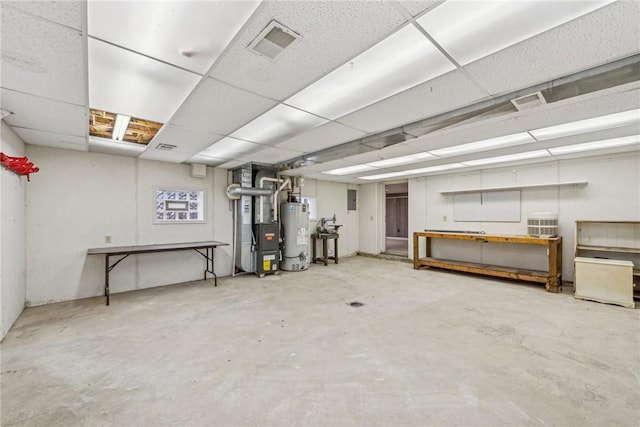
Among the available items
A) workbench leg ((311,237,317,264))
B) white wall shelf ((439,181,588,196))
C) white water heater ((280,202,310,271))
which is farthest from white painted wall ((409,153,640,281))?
white water heater ((280,202,310,271))

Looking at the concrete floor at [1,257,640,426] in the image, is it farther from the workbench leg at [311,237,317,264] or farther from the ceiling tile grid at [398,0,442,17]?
the workbench leg at [311,237,317,264]

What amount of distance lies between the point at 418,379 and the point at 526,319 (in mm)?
2074

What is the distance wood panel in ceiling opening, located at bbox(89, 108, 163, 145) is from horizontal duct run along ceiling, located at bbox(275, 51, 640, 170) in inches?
92.2

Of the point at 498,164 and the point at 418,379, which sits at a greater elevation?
the point at 498,164

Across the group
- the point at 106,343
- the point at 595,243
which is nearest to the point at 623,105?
the point at 595,243

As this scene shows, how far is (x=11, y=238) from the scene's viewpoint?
2895 mm

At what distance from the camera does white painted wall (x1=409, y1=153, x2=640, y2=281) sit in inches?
168

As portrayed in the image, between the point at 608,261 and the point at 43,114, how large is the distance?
23.1 ft

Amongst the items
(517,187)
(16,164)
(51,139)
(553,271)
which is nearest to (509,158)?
(517,187)

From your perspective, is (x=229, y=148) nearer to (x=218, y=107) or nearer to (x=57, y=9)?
(x=218, y=107)

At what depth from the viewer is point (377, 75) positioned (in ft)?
6.31

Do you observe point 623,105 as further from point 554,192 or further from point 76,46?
point 76,46

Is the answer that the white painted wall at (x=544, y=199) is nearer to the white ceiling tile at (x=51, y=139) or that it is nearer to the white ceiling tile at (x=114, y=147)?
the white ceiling tile at (x=114, y=147)

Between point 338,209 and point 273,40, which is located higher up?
point 273,40
